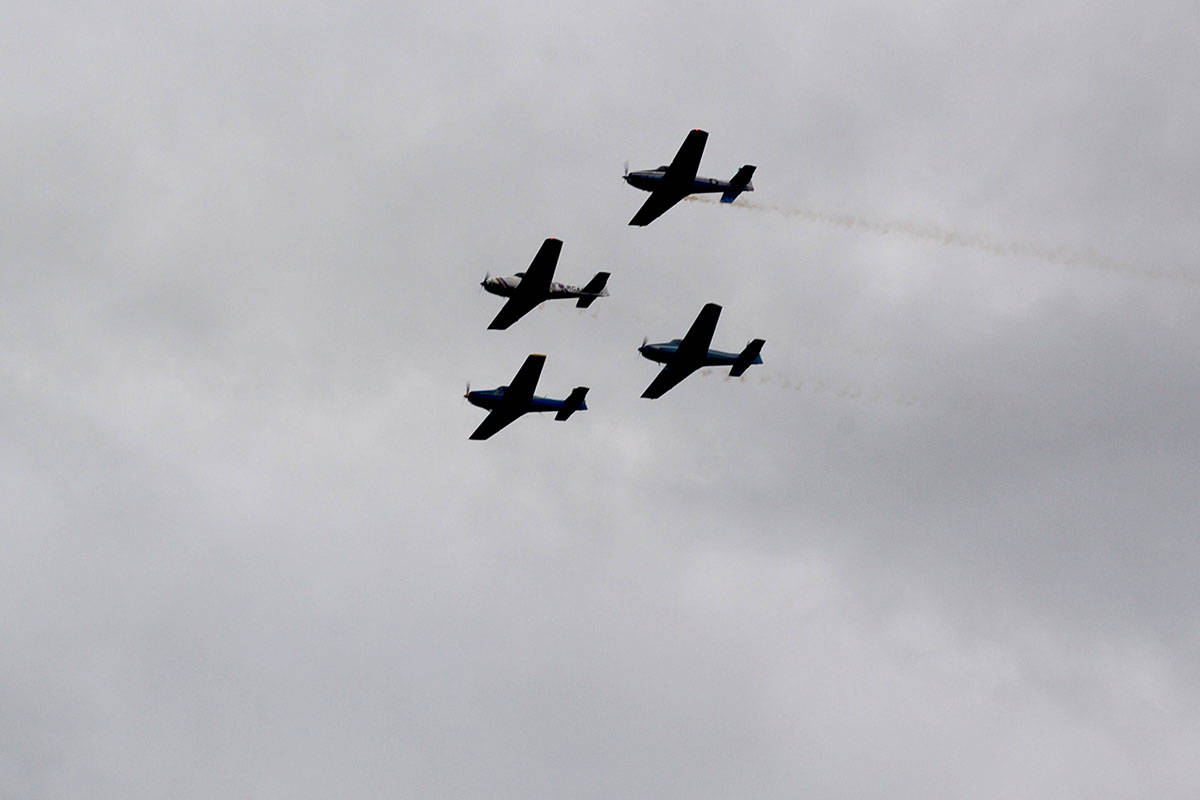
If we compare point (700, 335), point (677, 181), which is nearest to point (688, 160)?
point (677, 181)

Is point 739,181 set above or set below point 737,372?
above

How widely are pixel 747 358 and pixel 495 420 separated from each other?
1906 centimetres

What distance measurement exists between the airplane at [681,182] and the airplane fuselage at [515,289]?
624 cm

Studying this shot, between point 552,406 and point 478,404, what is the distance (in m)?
6.05

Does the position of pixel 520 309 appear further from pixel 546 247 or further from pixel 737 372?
pixel 737 372

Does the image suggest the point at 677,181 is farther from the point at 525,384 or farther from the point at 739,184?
the point at 525,384

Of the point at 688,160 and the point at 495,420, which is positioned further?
the point at 495,420

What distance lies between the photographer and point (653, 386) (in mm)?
133500

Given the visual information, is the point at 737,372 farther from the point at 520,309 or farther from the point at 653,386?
the point at 520,309

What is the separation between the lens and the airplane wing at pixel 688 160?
127m

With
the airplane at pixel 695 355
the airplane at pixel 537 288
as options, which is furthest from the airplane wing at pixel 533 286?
the airplane at pixel 695 355

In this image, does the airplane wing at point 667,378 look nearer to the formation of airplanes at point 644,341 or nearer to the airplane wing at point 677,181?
the formation of airplanes at point 644,341

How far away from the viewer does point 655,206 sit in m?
131

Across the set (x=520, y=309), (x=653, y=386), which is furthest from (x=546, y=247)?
(x=653, y=386)
